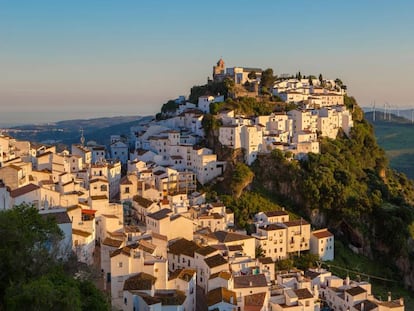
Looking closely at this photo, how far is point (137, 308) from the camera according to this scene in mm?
19453

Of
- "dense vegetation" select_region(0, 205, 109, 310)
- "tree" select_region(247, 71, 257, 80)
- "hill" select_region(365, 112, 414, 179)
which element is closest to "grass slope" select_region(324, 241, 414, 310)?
"dense vegetation" select_region(0, 205, 109, 310)

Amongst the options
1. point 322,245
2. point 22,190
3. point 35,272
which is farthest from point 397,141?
point 35,272

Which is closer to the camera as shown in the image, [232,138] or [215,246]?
[215,246]

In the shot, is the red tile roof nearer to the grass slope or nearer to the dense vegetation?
the dense vegetation

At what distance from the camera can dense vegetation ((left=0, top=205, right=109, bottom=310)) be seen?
12.9m

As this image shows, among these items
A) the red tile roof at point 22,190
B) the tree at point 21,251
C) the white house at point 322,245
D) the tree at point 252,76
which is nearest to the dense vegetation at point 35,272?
the tree at point 21,251

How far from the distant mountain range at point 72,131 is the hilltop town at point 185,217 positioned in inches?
991

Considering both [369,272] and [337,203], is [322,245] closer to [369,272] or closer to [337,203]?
[369,272]

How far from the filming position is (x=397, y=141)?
10081 cm

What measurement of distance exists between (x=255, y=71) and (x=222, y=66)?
185 inches

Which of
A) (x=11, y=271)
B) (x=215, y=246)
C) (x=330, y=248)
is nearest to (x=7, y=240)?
(x=11, y=271)

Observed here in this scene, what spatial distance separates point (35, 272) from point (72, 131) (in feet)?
352

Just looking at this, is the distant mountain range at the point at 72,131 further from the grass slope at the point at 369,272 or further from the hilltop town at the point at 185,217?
the grass slope at the point at 369,272

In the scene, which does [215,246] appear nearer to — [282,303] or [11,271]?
[282,303]
